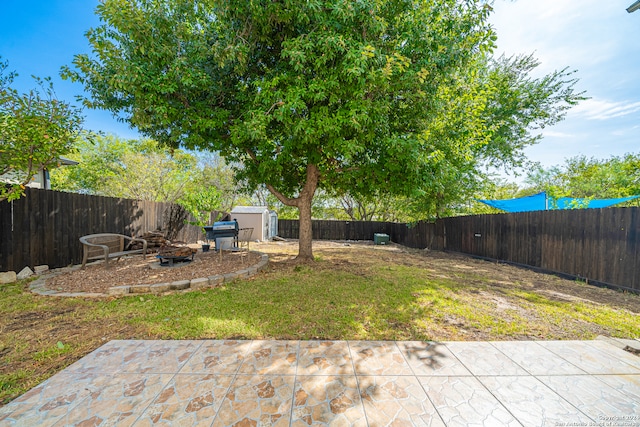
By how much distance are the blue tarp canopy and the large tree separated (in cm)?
398

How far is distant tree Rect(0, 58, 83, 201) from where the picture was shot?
3613mm

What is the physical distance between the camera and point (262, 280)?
4914 mm

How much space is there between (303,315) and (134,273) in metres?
3.90

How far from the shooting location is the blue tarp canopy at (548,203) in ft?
20.9

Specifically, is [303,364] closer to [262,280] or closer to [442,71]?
[262,280]

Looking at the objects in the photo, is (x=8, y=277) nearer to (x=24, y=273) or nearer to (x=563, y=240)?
(x=24, y=273)

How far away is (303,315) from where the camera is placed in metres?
3.27

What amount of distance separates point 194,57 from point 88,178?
611 inches

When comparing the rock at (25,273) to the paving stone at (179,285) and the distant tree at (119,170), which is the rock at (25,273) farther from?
the distant tree at (119,170)

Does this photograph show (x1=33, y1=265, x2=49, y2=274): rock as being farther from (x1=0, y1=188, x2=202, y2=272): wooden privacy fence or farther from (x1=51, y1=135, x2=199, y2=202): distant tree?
(x1=51, y1=135, x2=199, y2=202): distant tree

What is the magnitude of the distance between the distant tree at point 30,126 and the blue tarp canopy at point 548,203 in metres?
11.1

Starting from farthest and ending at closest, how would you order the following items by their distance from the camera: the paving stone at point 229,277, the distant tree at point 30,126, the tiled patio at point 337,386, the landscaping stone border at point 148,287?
the paving stone at point 229,277 < the landscaping stone border at point 148,287 < the distant tree at point 30,126 < the tiled patio at point 337,386

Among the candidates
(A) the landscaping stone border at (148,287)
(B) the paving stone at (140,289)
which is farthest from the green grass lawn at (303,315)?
(B) the paving stone at (140,289)

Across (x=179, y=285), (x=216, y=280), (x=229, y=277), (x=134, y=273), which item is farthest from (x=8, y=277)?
(x=229, y=277)
